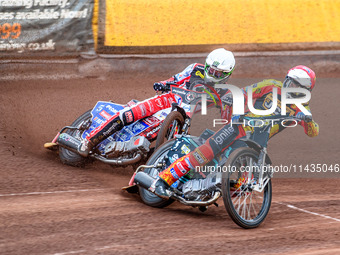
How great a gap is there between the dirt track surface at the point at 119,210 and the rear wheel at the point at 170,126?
83 centimetres

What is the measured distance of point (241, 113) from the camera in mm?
6465

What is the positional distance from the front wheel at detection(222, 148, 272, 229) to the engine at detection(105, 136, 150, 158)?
2.25 meters

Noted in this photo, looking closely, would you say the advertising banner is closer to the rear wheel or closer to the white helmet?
the rear wheel

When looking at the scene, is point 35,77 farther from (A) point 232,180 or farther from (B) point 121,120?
(A) point 232,180

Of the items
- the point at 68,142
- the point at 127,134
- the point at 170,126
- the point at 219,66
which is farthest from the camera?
the point at 68,142

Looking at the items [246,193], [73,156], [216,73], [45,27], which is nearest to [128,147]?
[73,156]

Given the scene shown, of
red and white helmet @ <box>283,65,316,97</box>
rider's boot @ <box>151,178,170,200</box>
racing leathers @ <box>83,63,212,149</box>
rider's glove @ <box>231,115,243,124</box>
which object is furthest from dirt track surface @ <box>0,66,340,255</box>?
red and white helmet @ <box>283,65,316,97</box>

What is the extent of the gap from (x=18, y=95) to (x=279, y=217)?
703 centimetres

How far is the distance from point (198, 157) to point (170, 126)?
65.7 inches

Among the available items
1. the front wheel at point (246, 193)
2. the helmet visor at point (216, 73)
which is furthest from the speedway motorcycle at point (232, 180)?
the helmet visor at point (216, 73)

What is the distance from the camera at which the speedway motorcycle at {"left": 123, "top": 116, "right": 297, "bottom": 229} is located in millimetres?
5973

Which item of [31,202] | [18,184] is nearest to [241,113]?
[31,202]

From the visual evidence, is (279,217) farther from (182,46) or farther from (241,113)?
(182,46)

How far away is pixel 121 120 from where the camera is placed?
8266 millimetres
